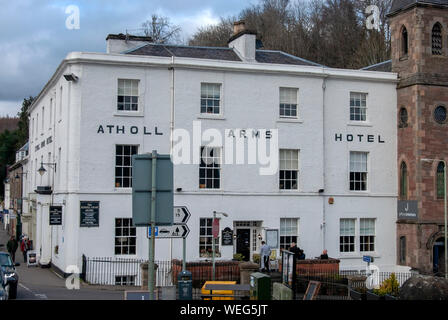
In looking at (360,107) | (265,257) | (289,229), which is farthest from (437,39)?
(265,257)

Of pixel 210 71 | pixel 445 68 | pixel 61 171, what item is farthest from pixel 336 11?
pixel 61 171

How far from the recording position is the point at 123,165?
1156 inches

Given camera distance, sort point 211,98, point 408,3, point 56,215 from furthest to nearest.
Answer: point 408,3, point 211,98, point 56,215

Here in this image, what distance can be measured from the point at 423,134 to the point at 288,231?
8617mm

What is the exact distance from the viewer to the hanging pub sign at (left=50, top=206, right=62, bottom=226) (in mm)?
29188

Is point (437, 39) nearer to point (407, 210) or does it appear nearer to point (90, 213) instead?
point (407, 210)

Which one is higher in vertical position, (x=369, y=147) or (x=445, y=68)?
(x=445, y=68)

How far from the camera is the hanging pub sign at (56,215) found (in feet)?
95.8

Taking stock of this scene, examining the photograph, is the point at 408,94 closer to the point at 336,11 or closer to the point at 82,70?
the point at 82,70

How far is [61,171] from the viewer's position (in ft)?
99.2

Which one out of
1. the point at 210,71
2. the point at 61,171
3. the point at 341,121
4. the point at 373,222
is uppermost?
the point at 210,71

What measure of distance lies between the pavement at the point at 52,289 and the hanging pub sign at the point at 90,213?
2655 mm

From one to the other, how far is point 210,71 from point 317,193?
8178 millimetres

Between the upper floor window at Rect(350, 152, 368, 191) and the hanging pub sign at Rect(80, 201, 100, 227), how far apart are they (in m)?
13.2
